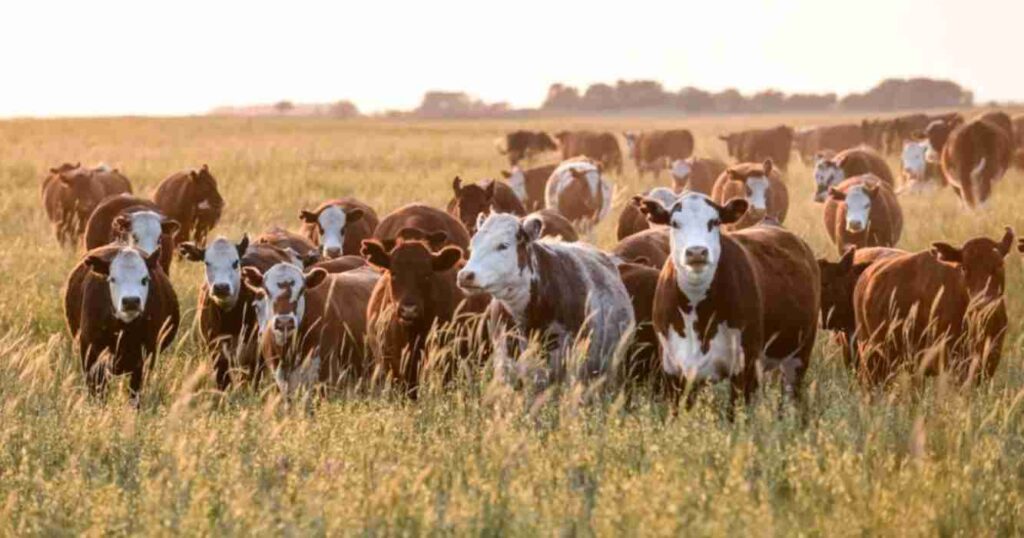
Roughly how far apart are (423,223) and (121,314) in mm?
4271

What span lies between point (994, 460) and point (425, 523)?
8.77 ft

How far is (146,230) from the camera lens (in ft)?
40.2

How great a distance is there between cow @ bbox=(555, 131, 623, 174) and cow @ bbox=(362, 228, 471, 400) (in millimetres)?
29393

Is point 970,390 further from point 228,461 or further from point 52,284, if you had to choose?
point 52,284

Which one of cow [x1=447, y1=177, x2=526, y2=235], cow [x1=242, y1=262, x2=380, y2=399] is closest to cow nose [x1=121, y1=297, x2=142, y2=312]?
cow [x1=242, y1=262, x2=380, y2=399]

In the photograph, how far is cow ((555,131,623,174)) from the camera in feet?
126

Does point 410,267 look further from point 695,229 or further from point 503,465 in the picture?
point 503,465

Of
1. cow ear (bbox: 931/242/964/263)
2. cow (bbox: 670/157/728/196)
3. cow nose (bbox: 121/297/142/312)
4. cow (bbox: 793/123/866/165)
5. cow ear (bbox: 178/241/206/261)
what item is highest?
cow ear (bbox: 931/242/964/263)

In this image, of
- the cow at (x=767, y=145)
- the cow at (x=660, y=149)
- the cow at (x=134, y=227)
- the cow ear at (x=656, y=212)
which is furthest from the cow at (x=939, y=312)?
the cow at (x=767, y=145)

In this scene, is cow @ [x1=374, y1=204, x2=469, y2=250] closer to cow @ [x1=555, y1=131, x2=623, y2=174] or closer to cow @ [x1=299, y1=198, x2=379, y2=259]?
cow @ [x1=299, y1=198, x2=379, y2=259]

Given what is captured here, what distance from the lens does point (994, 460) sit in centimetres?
605

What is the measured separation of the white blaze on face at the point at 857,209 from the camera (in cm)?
1496

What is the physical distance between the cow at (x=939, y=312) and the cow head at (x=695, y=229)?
1267 mm

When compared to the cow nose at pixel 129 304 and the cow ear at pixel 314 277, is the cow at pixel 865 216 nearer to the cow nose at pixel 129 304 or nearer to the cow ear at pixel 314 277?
the cow ear at pixel 314 277
